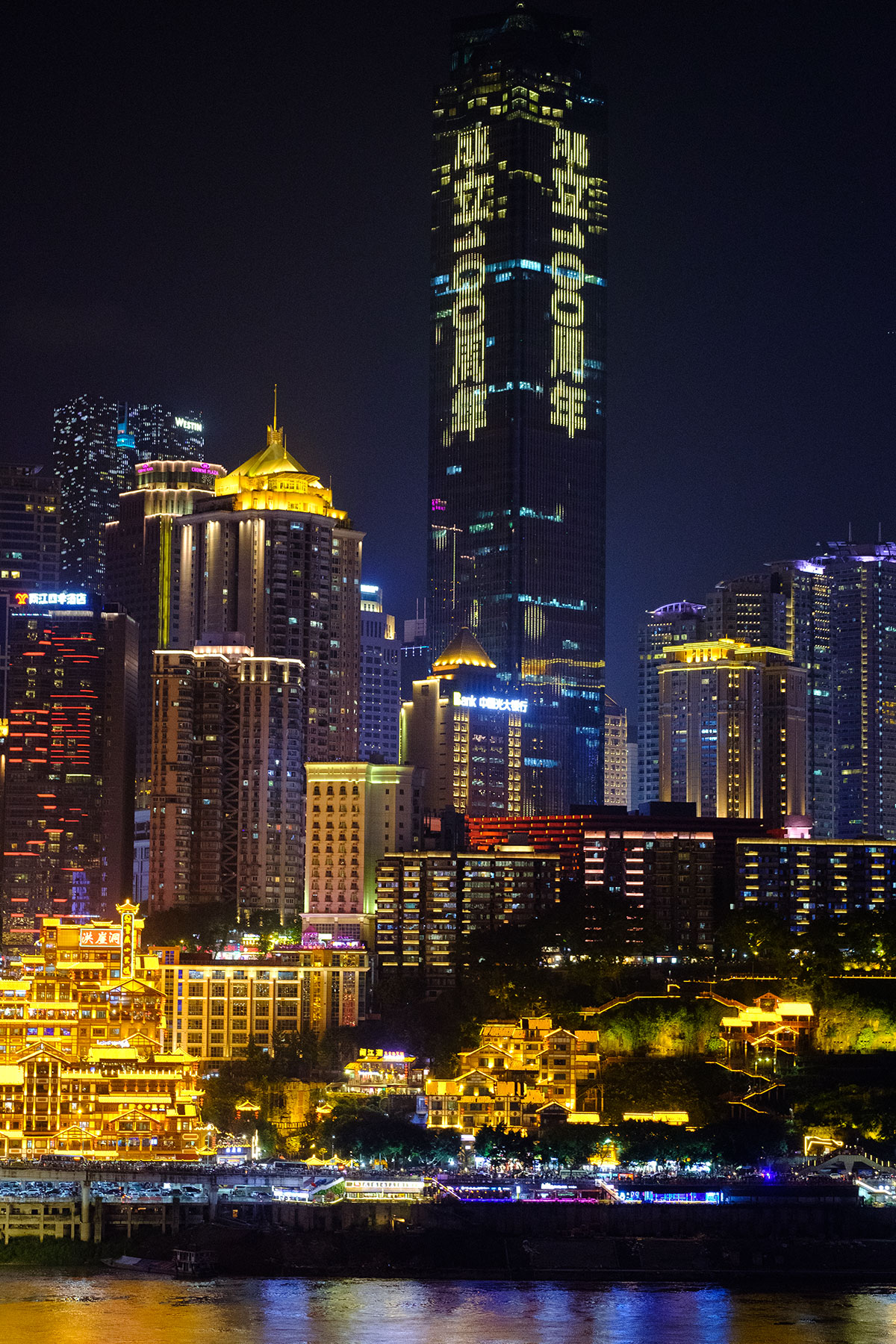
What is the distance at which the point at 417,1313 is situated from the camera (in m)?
107

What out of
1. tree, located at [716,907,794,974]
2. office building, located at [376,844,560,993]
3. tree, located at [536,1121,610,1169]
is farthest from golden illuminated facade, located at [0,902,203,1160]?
tree, located at [716,907,794,974]

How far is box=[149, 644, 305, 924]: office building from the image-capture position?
7530 inches

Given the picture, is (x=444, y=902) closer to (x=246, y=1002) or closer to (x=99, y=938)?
(x=246, y=1002)

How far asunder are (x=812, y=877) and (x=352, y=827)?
34.8 metres

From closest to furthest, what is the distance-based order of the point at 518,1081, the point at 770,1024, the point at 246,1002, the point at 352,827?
the point at 518,1081
the point at 770,1024
the point at 246,1002
the point at 352,827

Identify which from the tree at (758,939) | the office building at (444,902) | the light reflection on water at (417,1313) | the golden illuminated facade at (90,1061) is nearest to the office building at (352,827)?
the office building at (444,902)

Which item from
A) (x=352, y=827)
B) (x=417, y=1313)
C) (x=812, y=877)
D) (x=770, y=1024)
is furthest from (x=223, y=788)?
(x=417, y=1313)

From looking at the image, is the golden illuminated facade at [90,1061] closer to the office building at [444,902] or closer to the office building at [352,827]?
the office building at [444,902]

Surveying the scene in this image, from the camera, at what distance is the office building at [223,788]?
627 ft

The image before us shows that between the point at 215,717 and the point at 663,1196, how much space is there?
7668 centimetres

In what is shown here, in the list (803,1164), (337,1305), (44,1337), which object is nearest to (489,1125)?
(803,1164)

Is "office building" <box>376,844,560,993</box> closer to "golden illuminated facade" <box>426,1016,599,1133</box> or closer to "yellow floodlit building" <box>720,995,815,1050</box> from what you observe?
"yellow floodlit building" <box>720,995,815,1050</box>

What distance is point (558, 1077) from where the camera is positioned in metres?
143

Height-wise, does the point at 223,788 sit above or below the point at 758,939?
above
